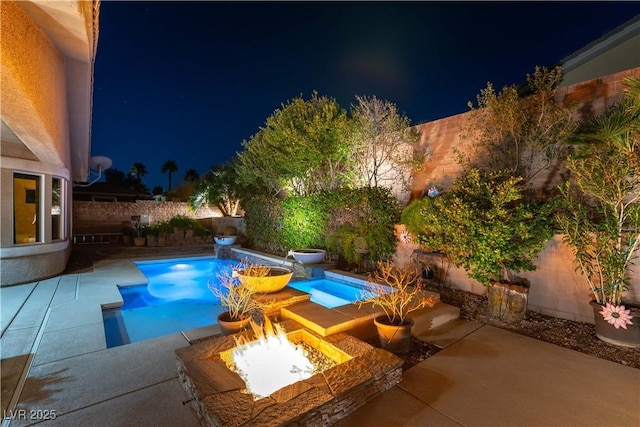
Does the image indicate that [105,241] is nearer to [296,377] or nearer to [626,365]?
[296,377]

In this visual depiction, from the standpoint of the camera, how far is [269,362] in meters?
3.40

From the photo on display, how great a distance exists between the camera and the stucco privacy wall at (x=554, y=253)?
4887 mm

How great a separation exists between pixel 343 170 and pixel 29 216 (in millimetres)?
8925

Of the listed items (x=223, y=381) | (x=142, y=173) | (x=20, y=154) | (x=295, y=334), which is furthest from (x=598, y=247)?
(x=142, y=173)

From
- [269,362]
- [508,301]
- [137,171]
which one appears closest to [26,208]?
[269,362]

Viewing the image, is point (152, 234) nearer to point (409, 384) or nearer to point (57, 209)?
point (57, 209)

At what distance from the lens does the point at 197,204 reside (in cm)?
1842

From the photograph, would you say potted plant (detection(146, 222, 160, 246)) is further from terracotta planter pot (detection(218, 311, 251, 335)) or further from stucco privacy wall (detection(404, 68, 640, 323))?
terracotta planter pot (detection(218, 311, 251, 335))

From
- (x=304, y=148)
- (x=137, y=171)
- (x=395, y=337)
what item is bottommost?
(x=395, y=337)

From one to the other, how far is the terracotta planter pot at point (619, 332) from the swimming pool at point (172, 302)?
412 centimetres

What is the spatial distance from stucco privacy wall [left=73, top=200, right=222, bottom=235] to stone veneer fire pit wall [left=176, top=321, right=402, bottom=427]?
1612 cm

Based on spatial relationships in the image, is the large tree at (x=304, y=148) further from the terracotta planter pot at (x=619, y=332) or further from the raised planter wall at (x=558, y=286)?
the terracotta planter pot at (x=619, y=332)

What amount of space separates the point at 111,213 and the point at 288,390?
17.5 meters

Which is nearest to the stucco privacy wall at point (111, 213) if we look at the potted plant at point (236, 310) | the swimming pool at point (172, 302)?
the swimming pool at point (172, 302)
